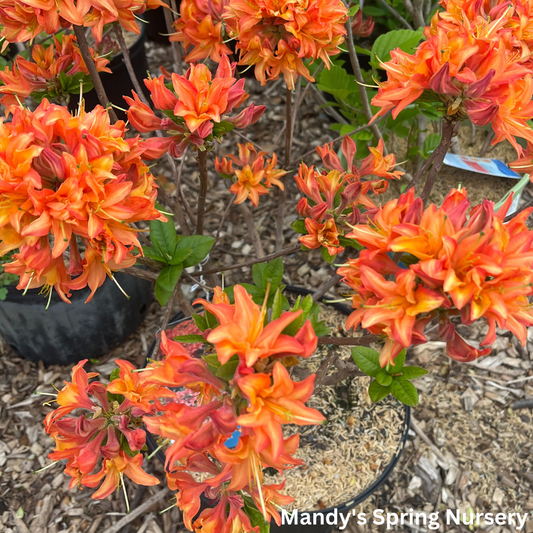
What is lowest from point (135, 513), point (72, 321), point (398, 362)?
point (135, 513)

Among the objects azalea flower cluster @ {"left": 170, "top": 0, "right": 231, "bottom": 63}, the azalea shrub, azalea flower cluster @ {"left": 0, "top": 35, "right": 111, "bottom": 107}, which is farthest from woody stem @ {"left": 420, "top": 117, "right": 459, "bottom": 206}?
azalea flower cluster @ {"left": 0, "top": 35, "right": 111, "bottom": 107}

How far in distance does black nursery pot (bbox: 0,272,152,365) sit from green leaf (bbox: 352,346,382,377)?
116 cm

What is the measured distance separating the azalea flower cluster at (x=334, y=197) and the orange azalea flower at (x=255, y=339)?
1.73ft

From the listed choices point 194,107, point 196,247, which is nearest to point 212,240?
point 196,247

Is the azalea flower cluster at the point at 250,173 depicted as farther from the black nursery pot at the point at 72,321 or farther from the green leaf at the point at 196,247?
the black nursery pot at the point at 72,321

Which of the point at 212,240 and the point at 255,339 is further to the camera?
the point at 212,240

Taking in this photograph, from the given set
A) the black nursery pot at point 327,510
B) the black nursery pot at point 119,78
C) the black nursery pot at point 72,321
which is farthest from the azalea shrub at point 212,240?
the black nursery pot at point 119,78

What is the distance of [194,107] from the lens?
1085mm

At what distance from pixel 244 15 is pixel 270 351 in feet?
2.82

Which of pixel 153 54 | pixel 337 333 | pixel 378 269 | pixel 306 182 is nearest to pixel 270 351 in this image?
pixel 378 269

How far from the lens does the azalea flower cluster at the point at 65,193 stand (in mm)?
866

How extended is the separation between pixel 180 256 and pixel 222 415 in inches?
24.5

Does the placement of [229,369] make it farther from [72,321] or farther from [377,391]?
[72,321]

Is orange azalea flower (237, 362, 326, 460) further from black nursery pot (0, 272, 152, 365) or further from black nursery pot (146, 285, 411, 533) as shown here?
black nursery pot (0, 272, 152, 365)
